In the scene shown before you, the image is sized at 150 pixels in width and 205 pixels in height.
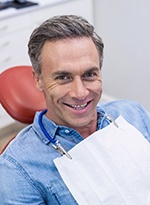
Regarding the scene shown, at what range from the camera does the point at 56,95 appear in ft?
3.42

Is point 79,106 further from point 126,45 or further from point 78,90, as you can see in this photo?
point 126,45

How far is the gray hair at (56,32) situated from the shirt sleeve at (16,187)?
0.93ft

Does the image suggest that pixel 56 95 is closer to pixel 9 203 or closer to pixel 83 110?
pixel 83 110

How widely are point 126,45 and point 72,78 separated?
1633mm

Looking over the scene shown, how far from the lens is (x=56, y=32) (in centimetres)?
101

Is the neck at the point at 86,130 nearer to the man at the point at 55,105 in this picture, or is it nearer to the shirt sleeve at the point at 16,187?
the man at the point at 55,105

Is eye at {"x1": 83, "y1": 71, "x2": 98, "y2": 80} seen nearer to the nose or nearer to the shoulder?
the nose

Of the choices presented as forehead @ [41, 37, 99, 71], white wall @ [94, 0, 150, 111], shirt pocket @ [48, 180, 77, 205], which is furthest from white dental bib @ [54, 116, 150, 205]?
white wall @ [94, 0, 150, 111]

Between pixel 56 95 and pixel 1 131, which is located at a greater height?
pixel 56 95

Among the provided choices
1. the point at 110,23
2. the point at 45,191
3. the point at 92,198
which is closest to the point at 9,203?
the point at 45,191

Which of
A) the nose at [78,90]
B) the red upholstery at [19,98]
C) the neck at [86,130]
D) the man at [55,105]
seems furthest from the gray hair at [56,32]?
the red upholstery at [19,98]

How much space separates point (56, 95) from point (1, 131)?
1.71m

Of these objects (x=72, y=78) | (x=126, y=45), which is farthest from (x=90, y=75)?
(x=126, y=45)

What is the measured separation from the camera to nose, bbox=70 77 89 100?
101 centimetres
